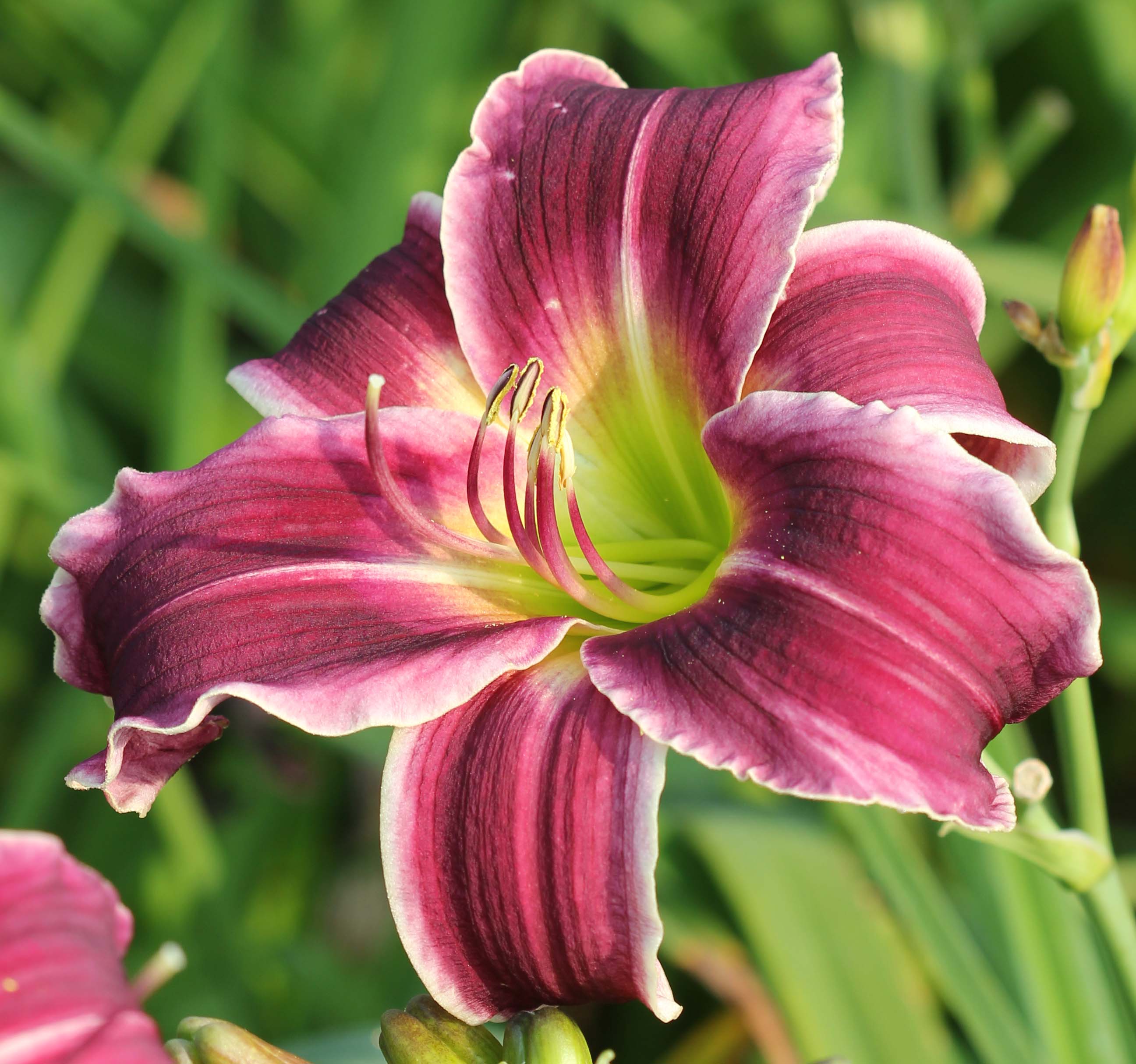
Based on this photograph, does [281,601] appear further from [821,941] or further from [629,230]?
[821,941]

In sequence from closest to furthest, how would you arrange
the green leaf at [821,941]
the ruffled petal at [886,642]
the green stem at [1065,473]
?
the ruffled petal at [886,642], the green stem at [1065,473], the green leaf at [821,941]

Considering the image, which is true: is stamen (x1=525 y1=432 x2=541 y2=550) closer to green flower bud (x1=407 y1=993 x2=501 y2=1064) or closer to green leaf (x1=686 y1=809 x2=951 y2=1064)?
green flower bud (x1=407 y1=993 x2=501 y2=1064)

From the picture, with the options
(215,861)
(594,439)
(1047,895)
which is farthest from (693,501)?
(215,861)

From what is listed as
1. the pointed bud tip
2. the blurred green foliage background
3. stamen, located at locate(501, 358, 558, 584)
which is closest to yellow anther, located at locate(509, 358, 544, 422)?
stamen, located at locate(501, 358, 558, 584)

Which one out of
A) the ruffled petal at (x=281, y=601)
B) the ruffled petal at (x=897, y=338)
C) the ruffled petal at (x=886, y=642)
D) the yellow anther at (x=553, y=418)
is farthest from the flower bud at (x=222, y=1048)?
the ruffled petal at (x=897, y=338)

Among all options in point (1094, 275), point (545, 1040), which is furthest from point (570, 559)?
point (1094, 275)

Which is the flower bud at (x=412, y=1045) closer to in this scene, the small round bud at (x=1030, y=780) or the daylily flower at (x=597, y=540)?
the daylily flower at (x=597, y=540)

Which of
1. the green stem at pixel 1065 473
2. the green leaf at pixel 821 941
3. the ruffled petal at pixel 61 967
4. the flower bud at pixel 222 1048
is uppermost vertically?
the green stem at pixel 1065 473
